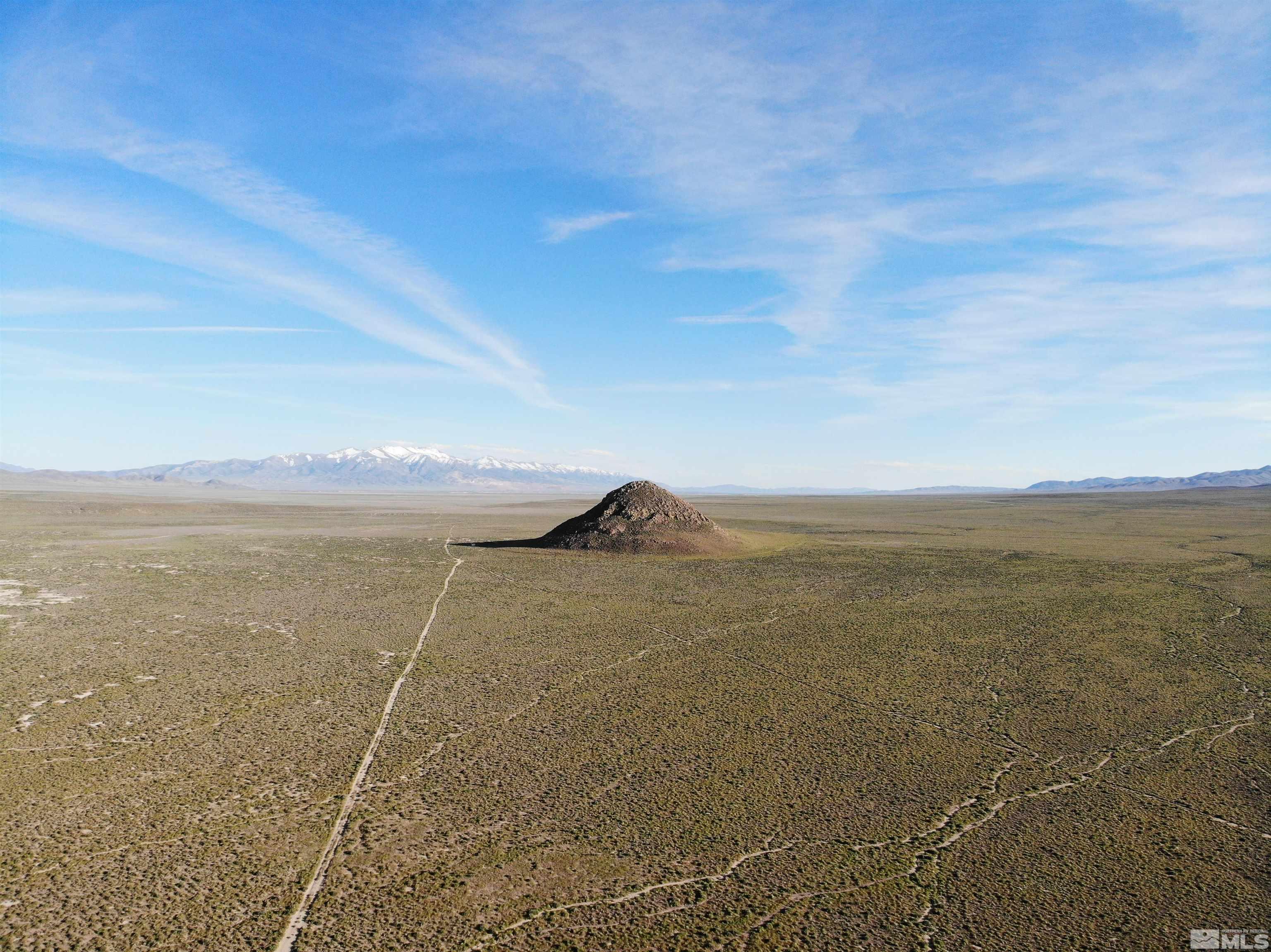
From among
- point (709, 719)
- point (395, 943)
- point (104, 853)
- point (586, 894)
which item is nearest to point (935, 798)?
point (709, 719)

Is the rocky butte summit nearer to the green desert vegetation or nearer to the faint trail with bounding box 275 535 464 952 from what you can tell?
the green desert vegetation

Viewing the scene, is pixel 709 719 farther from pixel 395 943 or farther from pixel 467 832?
pixel 395 943

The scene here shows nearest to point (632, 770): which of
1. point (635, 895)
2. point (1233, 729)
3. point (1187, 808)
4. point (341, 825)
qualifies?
point (635, 895)

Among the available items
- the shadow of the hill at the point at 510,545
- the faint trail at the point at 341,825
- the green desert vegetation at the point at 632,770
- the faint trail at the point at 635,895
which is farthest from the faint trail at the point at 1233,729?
the shadow of the hill at the point at 510,545

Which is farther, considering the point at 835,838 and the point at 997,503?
the point at 997,503

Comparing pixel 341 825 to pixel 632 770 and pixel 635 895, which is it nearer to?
pixel 635 895

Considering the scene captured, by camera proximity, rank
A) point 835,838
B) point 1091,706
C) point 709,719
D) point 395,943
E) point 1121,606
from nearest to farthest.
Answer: point 395,943 → point 835,838 → point 709,719 → point 1091,706 → point 1121,606
